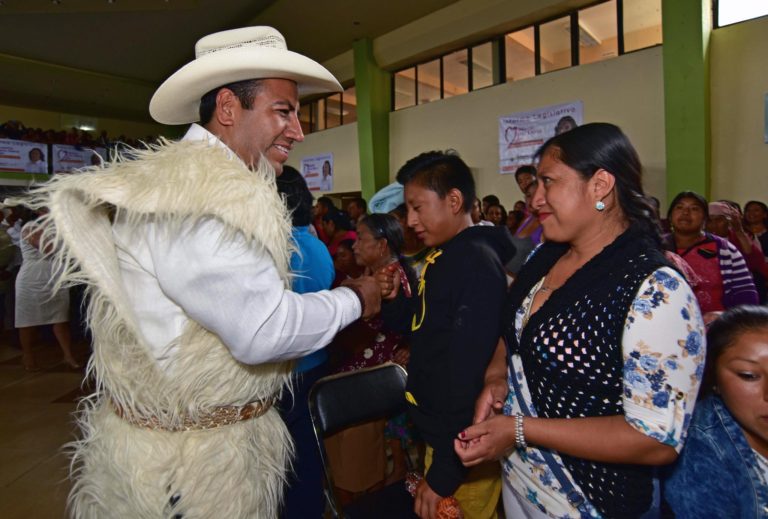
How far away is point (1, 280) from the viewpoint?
589 cm

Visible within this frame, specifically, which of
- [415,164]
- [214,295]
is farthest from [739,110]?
[214,295]

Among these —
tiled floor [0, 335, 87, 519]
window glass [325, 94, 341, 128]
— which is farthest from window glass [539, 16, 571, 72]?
tiled floor [0, 335, 87, 519]

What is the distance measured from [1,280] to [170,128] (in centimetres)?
1140

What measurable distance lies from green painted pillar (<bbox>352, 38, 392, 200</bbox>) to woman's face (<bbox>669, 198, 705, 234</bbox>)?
7.13 m

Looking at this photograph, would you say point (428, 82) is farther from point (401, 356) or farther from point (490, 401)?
point (490, 401)

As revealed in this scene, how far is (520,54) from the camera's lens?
7883mm

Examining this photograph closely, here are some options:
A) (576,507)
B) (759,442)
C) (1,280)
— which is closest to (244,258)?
(576,507)

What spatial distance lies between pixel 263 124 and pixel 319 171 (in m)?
10.8

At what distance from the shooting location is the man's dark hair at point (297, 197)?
7.07 ft

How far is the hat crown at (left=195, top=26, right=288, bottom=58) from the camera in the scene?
52.4 inches

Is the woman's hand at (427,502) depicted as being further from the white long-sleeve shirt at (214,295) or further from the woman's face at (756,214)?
the woman's face at (756,214)

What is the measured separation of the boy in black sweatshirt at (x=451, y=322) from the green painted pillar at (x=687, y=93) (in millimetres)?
5368

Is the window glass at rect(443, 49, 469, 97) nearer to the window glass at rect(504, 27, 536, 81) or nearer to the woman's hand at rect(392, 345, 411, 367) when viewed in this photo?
the window glass at rect(504, 27, 536, 81)

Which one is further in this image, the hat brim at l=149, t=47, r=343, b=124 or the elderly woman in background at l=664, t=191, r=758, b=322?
the elderly woman in background at l=664, t=191, r=758, b=322
